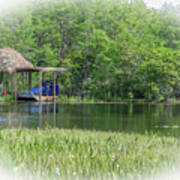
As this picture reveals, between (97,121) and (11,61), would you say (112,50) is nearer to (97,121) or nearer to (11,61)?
(11,61)

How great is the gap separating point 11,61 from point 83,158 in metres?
17.1

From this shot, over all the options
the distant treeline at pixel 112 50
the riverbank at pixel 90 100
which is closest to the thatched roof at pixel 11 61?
the distant treeline at pixel 112 50

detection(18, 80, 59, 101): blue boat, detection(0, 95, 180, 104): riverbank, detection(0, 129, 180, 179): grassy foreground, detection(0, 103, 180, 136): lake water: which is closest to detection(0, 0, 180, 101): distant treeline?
detection(0, 95, 180, 104): riverbank

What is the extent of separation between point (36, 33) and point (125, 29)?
20.2 ft

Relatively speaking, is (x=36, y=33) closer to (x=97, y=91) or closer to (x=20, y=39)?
(x=20, y=39)

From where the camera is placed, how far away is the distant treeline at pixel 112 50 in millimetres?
22125

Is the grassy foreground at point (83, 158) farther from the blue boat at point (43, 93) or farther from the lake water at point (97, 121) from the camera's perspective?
the blue boat at point (43, 93)

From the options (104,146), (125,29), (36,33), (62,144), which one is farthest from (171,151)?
(125,29)

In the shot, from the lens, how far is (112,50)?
965 inches

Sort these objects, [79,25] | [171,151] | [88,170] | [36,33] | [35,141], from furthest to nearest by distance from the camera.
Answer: [79,25]
[36,33]
[35,141]
[171,151]
[88,170]

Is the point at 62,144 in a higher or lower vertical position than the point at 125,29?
lower

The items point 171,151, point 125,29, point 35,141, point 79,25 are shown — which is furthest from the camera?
point 125,29

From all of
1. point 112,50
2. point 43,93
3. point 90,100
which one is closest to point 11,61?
point 43,93

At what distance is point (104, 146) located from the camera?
540cm
